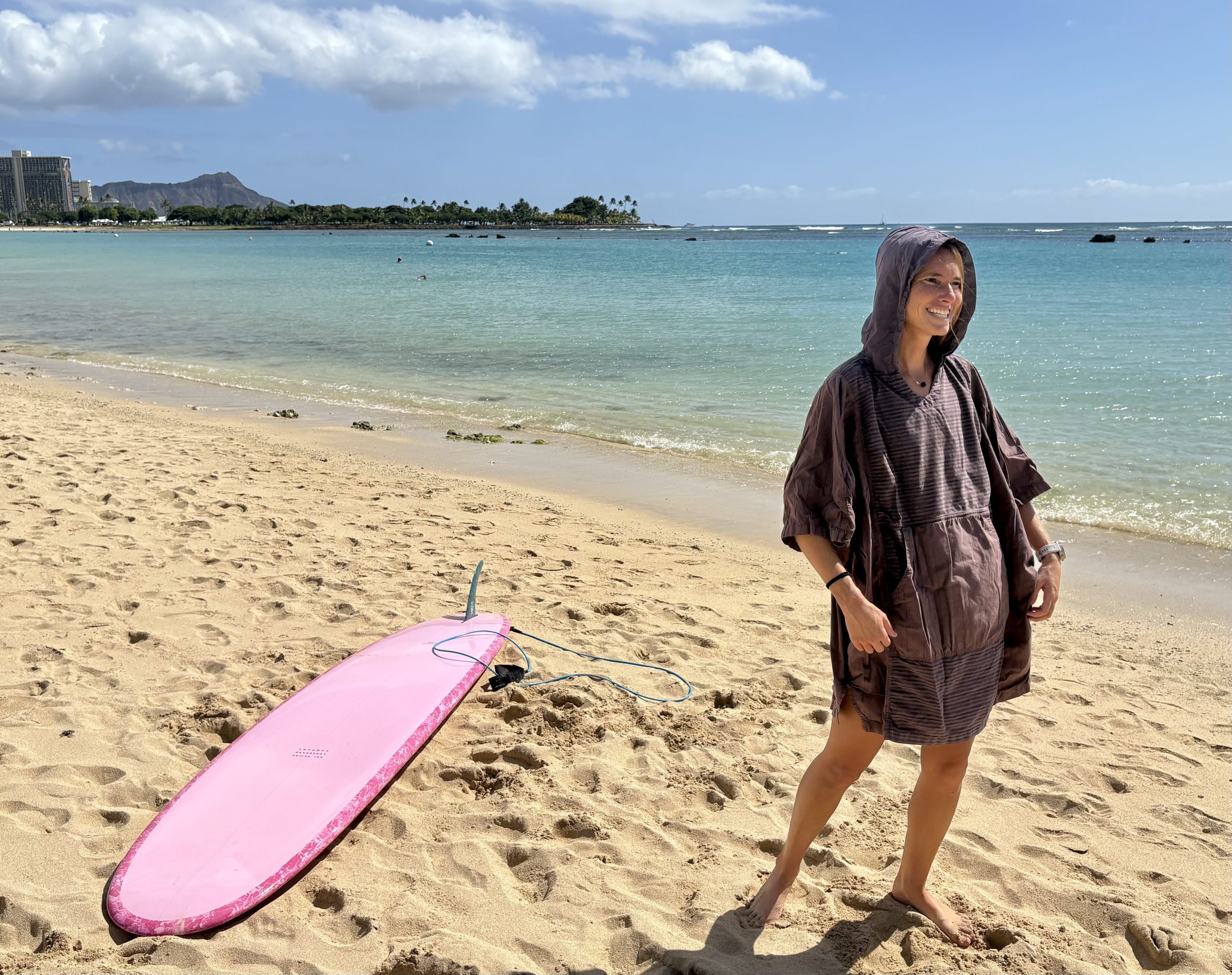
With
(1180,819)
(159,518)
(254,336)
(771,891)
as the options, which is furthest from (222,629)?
(254,336)

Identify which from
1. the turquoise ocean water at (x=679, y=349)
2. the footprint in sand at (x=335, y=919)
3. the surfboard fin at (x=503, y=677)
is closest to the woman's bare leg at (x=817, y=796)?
the footprint in sand at (x=335, y=919)

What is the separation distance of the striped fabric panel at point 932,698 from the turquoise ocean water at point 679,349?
223 inches

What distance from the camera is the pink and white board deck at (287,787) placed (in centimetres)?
264

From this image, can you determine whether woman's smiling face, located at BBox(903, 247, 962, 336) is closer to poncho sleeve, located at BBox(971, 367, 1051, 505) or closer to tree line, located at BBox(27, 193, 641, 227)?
poncho sleeve, located at BBox(971, 367, 1051, 505)

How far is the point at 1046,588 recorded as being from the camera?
7.34 ft

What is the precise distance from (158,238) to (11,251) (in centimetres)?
4660

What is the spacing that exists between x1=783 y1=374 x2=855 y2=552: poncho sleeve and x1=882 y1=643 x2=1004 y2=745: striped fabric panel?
0.34 meters

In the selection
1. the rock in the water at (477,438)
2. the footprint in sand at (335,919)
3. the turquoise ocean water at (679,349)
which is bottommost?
the footprint in sand at (335,919)

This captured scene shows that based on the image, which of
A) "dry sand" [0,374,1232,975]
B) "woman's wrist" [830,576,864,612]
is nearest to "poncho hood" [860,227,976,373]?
"woman's wrist" [830,576,864,612]

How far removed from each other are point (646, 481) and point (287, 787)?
5.46 m

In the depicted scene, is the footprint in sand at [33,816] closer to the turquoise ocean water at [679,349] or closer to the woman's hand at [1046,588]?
the woman's hand at [1046,588]

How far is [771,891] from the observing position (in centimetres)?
264

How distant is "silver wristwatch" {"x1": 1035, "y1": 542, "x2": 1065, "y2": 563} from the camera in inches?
90.7

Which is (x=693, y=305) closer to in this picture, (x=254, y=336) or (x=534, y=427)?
(x=254, y=336)
